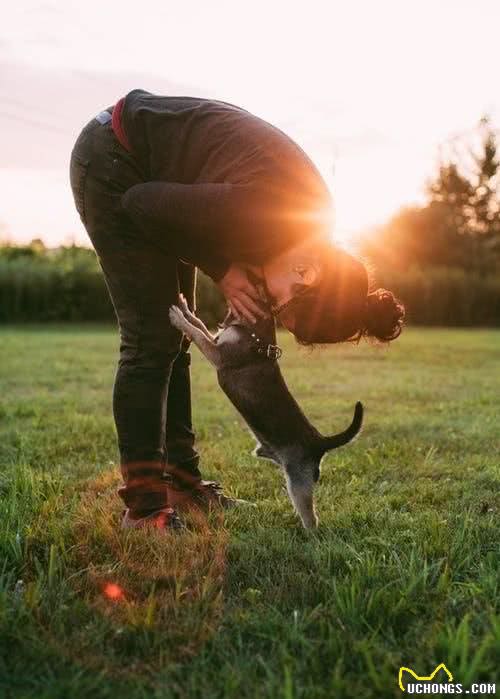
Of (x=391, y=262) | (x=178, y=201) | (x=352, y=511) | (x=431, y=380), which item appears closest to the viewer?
(x=178, y=201)

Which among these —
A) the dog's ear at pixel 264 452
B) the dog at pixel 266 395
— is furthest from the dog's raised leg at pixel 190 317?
the dog's ear at pixel 264 452

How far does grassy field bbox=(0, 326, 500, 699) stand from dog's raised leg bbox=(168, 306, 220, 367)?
74 cm

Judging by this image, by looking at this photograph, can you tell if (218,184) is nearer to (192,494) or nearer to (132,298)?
(132,298)

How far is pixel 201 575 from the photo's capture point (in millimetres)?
2600

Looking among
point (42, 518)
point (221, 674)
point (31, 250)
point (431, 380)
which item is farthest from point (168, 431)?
point (31, 250)

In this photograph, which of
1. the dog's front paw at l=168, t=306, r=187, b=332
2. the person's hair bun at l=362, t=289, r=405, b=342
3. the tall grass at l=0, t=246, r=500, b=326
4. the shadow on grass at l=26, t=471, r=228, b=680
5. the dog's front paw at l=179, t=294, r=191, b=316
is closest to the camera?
the shadow on grass at l=26, t=471, r=228, b=680

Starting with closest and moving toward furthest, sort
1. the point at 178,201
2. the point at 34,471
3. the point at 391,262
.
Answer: the point at 178,201 → the point at 34,471 → the point at 391,262

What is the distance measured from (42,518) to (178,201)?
1478 millimetres

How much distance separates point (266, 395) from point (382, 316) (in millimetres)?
604

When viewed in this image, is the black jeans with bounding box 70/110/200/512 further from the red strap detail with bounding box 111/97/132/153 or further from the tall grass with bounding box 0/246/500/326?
the tall grass with bounding box 0/246/500/326

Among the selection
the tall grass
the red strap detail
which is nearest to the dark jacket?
the red strap detail

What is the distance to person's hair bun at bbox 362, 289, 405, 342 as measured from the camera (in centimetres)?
300

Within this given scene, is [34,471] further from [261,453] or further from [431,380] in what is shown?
[431,380]

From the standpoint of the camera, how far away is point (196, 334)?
10.4 feet
